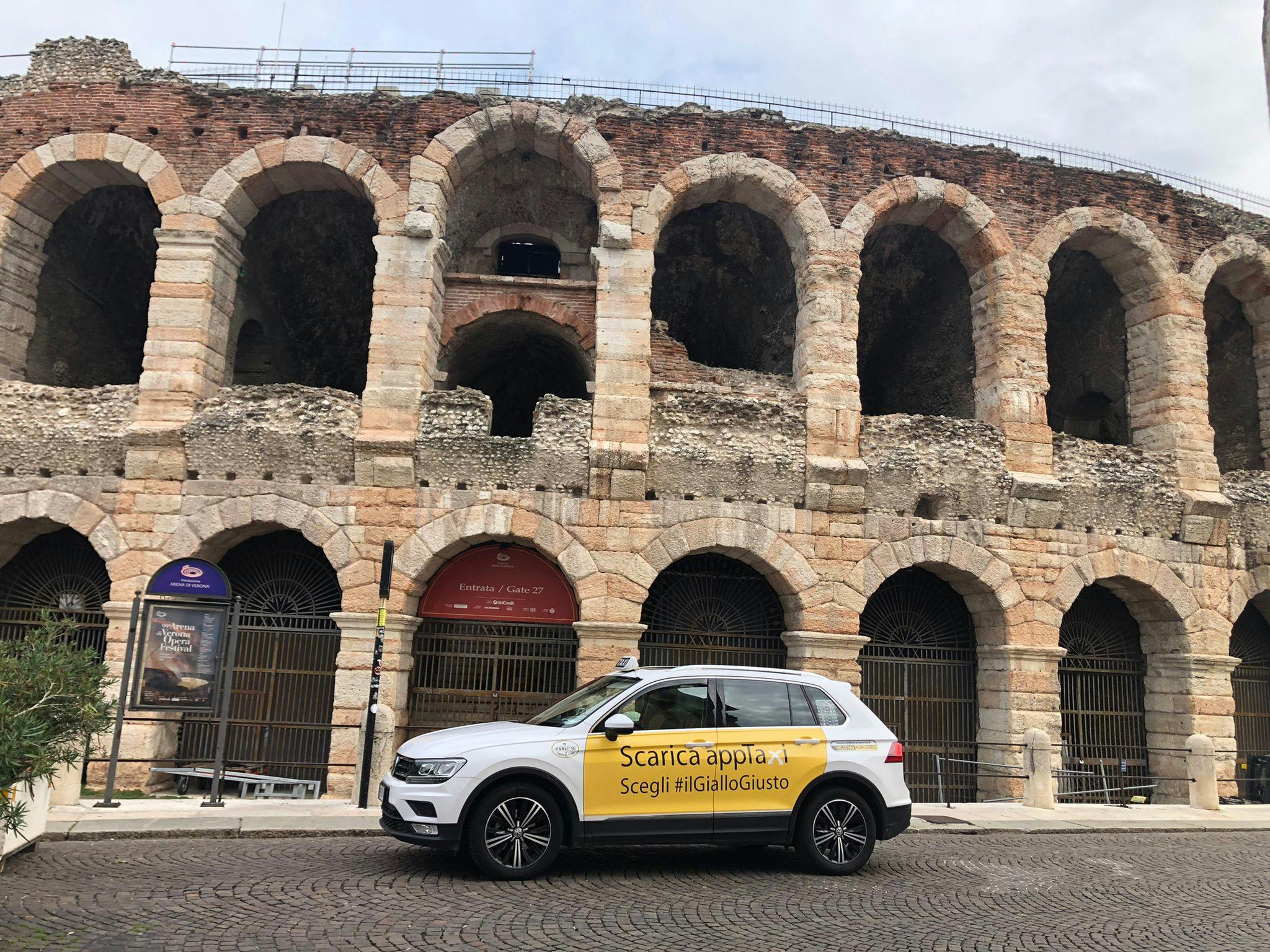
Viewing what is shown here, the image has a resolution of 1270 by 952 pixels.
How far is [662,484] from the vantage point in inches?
505

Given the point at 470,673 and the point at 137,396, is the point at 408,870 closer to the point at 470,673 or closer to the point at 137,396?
the point at 470,673

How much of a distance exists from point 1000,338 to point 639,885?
10.6 m

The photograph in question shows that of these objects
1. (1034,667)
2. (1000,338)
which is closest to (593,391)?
(1000,338)

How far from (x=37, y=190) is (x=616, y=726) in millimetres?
12736

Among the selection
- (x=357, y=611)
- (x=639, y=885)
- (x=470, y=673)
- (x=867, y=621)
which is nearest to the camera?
(x=639, y=885)

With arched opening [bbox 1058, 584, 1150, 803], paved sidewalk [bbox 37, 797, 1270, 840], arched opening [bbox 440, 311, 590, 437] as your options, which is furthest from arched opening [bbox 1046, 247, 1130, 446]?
arched opening [bbox 440, 311, 590, 437]

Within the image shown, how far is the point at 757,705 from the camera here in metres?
7.43

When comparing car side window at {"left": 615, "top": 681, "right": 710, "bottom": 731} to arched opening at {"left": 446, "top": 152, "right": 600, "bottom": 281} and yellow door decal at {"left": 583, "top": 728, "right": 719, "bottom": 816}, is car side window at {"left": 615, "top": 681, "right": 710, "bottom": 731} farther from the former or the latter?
arched opening at {"left": 446, "top": 152, "right": 600, "bottom": 281}

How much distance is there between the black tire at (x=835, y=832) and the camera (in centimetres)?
716

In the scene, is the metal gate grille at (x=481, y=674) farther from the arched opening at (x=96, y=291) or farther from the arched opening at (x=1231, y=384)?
the arched opening at (x=1231, y=384)

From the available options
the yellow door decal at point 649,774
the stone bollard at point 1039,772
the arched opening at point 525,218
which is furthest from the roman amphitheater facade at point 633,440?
the yellow door decal at point 649,774

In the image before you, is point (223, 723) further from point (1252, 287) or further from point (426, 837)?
point (1252, 287)

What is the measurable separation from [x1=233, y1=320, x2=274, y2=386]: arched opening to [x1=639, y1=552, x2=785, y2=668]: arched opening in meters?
8.53

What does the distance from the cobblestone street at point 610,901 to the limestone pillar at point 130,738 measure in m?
4.04
